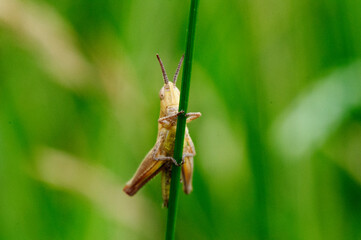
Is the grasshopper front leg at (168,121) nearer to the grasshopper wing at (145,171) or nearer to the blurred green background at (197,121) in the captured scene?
the grasshopper wing at (145,171)

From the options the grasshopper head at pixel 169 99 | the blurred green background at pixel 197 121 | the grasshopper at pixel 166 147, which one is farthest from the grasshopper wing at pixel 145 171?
the blurred green background at pixel 197 121

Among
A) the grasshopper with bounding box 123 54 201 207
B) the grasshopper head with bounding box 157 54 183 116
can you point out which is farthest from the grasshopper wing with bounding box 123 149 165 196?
the grasshopper head with bounding box 157 54 183 116

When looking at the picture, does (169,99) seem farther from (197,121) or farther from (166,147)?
(197,121)

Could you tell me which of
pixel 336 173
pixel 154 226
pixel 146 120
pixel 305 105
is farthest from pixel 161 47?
pixel 336 173

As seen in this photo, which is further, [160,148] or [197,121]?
[197,121]

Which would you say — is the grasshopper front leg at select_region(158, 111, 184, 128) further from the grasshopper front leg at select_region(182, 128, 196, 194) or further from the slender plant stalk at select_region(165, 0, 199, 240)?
the slender plant stalk at select_region(165, 0, 199, 240)

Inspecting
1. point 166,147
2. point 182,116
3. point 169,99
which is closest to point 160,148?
point 166,147
